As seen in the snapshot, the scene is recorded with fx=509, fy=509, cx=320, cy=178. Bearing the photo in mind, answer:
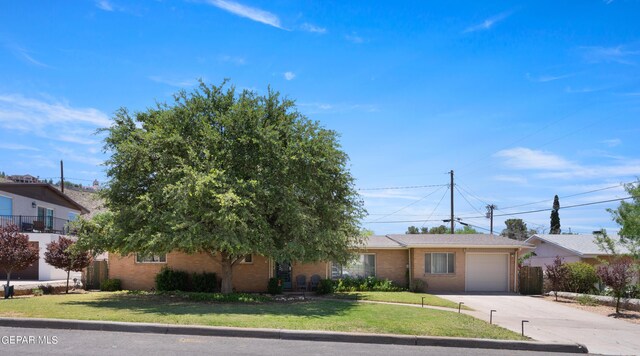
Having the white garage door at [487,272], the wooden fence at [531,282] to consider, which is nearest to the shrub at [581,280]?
the wooden fence at [531,282]

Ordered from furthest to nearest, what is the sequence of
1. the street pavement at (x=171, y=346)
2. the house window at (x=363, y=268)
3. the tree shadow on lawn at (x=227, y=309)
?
the house window at (x=363, y=268), the tree shadow on lawn at (x=227, y=309), the street pavement at (x=171, y=346)

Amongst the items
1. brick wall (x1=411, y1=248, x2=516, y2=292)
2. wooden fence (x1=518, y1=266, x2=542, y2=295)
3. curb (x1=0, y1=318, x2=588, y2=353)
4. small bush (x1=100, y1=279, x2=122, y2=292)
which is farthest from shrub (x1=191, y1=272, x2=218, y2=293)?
wooden fence (x1=518, y1=266, x2=542, y2=295)

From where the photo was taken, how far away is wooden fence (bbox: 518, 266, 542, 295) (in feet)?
94.1

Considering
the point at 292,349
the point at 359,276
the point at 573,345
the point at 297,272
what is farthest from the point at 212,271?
the point at 573,345

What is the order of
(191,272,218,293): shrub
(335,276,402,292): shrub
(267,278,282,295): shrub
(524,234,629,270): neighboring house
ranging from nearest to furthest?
(267,278,282,295): shrub, (191,272,218,293): shrub, (335,276,402,292): shrub, (524,234,629,270): neighboring house

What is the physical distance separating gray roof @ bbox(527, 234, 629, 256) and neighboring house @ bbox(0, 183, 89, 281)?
33022 millimetres

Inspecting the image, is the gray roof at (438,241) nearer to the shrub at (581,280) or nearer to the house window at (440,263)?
the house window at (440,263)

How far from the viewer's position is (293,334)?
11664 mm

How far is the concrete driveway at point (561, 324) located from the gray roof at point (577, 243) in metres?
12.6

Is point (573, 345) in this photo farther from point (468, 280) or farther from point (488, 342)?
point (468, 280)

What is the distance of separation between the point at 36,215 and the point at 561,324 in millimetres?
33745

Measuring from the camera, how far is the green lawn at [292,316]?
12.4 meters

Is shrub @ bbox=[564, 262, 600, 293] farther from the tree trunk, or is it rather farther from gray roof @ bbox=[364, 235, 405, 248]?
the tree trunk

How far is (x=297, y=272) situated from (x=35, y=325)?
630 inches
